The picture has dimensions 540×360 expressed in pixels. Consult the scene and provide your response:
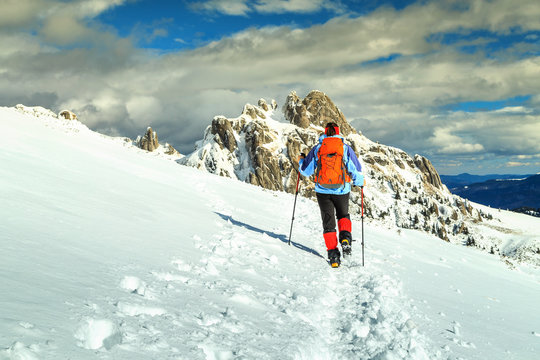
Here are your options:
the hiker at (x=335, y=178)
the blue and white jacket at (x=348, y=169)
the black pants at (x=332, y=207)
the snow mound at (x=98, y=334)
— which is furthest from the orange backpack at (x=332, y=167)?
the snow mound at (x=98, y=334)

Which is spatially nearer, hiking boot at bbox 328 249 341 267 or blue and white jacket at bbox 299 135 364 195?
hiking boot at bbox 328 249 341 267

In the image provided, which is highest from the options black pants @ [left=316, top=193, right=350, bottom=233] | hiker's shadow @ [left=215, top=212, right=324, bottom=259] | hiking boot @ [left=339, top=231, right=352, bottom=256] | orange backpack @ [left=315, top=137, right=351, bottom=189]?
orange backpack @ [left=315, top=137, right=351, bottom=189]

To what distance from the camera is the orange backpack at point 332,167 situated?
9.09m

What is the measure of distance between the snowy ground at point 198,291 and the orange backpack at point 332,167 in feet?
7.07

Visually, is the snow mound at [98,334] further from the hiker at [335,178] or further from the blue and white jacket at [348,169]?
the blue and white jacket at [348,169]


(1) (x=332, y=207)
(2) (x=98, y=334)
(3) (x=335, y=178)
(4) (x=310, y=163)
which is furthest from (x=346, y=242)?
(2) (x=98, y=334)

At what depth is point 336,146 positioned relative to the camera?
360 inches

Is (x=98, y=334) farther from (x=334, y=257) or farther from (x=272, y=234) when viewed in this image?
A: (x=272, y=234)

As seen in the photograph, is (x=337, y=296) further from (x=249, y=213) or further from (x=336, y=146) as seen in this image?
(x=249, y=213)

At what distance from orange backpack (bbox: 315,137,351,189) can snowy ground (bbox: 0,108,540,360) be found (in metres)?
2.16

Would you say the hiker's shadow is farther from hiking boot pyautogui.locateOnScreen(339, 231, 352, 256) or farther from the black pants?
the black pants

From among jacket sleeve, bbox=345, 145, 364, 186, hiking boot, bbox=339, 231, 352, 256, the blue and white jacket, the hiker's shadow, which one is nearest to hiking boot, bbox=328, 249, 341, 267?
hiking boot, bbox=339, 231, 352, 256

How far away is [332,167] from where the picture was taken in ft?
30.0

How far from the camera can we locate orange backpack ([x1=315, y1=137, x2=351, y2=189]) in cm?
909
